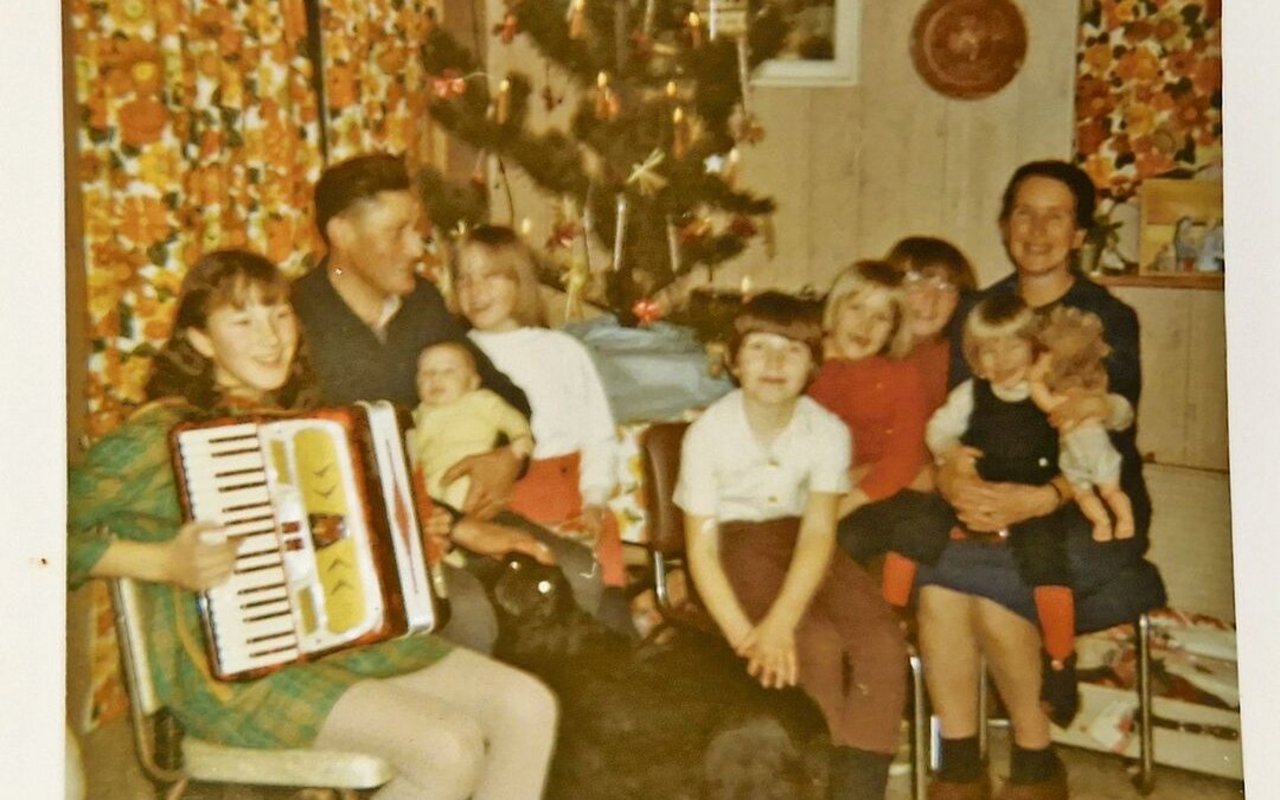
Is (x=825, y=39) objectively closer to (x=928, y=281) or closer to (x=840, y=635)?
(x=928, y=281)

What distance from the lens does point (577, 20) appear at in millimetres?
2070

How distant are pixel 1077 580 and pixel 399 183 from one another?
4.32ft

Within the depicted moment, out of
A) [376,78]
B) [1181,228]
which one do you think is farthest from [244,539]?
[1181,228]

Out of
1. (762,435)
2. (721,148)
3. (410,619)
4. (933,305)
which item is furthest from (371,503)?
(933,305)

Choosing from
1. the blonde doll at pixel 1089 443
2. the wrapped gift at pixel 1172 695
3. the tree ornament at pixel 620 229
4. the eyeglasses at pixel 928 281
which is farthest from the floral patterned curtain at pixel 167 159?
the wrapped gift at pixel 1172 695

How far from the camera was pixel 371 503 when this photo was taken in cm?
206

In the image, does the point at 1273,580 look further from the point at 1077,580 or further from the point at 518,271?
the point at 518,271

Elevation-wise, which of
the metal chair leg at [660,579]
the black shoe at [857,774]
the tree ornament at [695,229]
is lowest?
the black shoe at [857,774]

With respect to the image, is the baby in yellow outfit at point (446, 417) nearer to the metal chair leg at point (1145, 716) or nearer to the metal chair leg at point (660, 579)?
the metal chair leg at point (660, 579)

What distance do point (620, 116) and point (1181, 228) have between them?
94 centimetres

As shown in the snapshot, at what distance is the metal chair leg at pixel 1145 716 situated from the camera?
6.73 feet

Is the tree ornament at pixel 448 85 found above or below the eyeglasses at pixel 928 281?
above

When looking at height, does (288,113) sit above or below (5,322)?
above

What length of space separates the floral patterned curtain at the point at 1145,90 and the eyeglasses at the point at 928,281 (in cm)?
30
